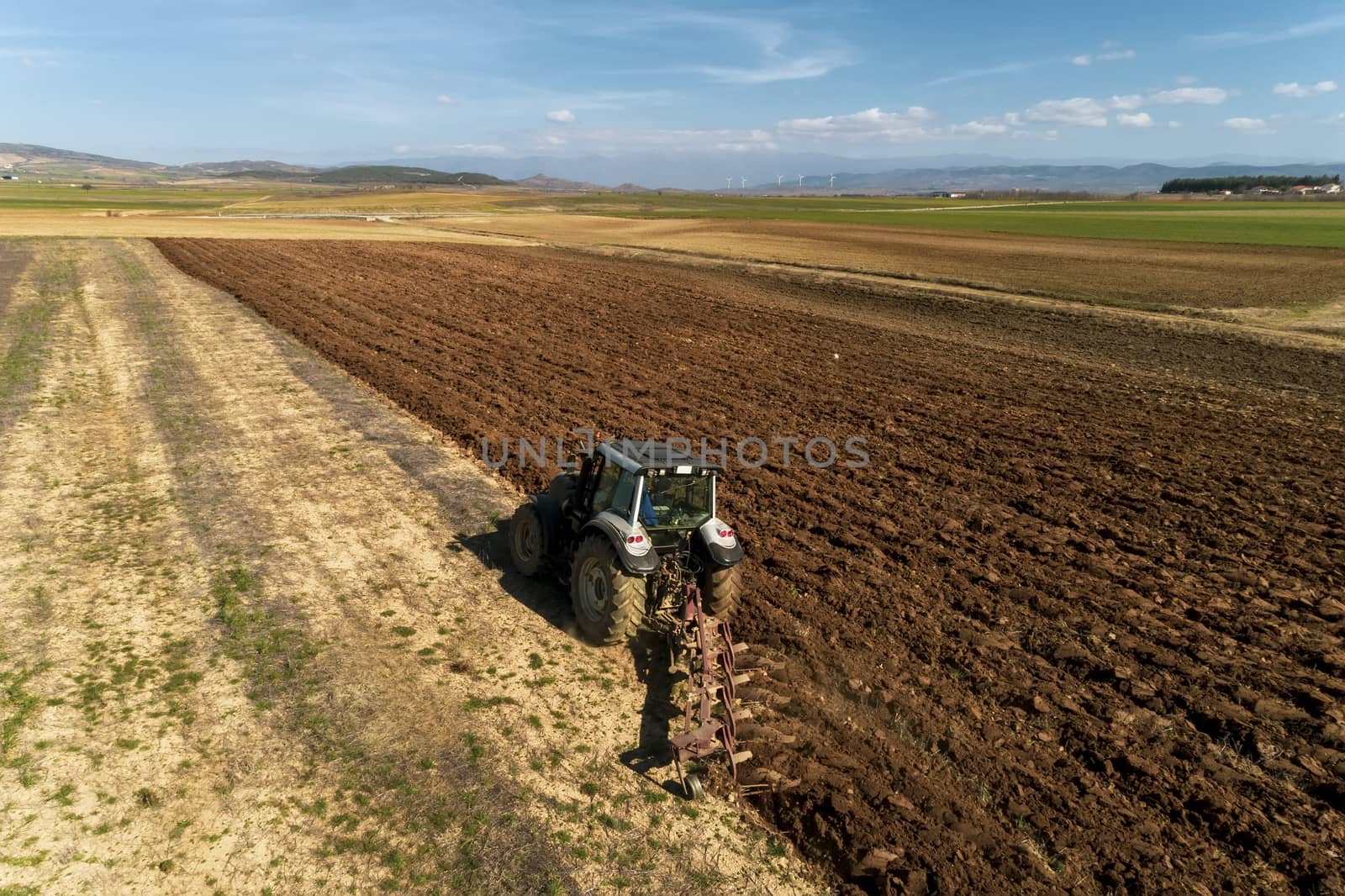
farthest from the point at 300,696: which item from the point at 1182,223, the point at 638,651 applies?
the point at 1182,223

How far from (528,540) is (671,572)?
7.33 ft

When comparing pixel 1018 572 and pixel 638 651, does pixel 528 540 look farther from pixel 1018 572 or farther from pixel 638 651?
pixel 1018 572

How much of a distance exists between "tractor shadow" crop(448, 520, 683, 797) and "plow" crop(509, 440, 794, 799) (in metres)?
0.18

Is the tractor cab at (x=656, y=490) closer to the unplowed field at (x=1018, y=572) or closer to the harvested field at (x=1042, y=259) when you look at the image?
the unplowed field at (x=1018, y=572)

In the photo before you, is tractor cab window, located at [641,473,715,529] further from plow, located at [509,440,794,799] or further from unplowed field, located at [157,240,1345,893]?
unplowed field, located at [157,240,1345,893]

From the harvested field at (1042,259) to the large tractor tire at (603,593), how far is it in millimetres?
29685

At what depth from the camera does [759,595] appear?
8.97 m

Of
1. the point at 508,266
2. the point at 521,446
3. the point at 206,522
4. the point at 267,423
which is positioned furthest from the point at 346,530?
the point at 508,266

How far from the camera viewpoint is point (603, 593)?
7809 mm

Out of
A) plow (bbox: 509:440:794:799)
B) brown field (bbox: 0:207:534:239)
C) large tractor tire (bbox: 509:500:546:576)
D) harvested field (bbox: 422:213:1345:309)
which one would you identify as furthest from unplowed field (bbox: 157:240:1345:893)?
brown field (bbox: 0:207:534:239)

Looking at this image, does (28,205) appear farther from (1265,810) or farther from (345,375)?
(1265,810)

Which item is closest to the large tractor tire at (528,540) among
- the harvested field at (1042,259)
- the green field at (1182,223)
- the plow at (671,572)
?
the plow at (671,572)

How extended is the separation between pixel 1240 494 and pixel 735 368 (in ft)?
36.3

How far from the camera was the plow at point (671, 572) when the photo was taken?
22.9ft
